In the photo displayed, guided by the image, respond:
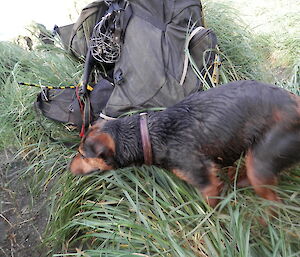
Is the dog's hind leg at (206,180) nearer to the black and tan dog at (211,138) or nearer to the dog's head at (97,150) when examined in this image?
the black and tan dog at (211,138)

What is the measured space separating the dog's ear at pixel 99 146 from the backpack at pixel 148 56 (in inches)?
29.5

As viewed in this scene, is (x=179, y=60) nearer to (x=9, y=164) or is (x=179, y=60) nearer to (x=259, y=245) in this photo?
(x=259, y=245)

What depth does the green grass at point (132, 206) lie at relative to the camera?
194 centimetres

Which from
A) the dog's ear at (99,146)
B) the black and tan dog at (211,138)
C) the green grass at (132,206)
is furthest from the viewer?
the dog's ear at (99,146)

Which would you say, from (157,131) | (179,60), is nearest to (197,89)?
(179,60)

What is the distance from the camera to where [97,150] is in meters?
2.21

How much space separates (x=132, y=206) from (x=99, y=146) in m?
0.53

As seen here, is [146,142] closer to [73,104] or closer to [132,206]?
[132,206]

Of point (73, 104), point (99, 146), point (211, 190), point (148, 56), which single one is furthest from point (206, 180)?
point (73, 104)

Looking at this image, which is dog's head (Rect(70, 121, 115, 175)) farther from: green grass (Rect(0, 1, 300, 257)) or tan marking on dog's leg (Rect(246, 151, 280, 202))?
tan marking on dog's leg (Rect(246, 151, 280, 202))

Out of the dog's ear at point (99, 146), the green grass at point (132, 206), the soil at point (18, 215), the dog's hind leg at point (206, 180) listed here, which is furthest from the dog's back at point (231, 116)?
the soil at point (18, 215)

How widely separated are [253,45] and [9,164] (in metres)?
3.59

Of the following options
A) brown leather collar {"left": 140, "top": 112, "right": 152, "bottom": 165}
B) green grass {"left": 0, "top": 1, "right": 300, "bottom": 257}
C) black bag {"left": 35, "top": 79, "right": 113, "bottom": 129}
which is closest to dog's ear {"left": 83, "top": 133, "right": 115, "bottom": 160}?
brown leather collar {"left": 140, "top": 112, "right": 152, "bottom": 165}

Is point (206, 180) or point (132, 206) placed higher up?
point (206, 180)
